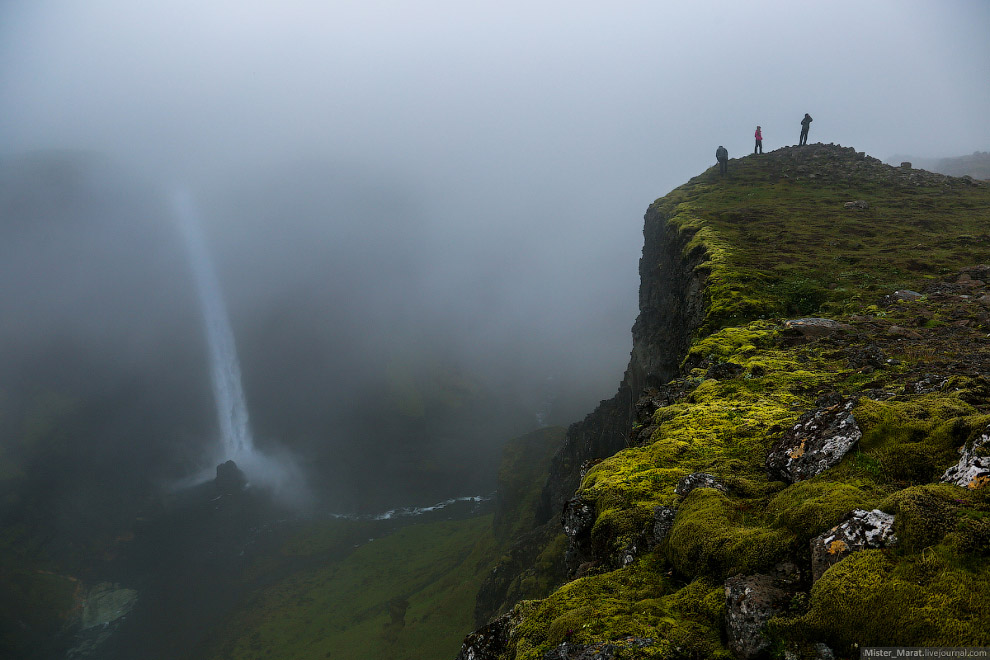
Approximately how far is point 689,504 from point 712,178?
6482cm

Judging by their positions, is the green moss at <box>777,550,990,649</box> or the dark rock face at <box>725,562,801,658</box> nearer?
the green moss at <box>777,550,990,649</box>

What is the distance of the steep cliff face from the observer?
530 centimetres

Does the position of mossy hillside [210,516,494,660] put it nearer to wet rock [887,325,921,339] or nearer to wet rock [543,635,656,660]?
wet rock [887,325,921,339]

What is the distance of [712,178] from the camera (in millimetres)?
62562

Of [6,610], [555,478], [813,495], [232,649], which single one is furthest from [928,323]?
[6,610]

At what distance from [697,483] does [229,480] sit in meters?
170

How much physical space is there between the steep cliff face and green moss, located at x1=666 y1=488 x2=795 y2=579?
3 cm

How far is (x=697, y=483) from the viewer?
10.0m

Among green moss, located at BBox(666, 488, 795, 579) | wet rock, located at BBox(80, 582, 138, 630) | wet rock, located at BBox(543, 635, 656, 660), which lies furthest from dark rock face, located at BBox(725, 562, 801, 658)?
wet rock, located at BBox(80, 582, 138, 630)

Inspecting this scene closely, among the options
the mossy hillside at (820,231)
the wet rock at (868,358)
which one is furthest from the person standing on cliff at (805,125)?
the wet rock at (868,358)

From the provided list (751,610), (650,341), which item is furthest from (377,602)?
(751,610)

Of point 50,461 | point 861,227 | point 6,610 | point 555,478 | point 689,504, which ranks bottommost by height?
point 6,610

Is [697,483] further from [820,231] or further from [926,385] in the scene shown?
[820,231]

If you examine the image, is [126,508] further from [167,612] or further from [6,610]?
[167,612]
